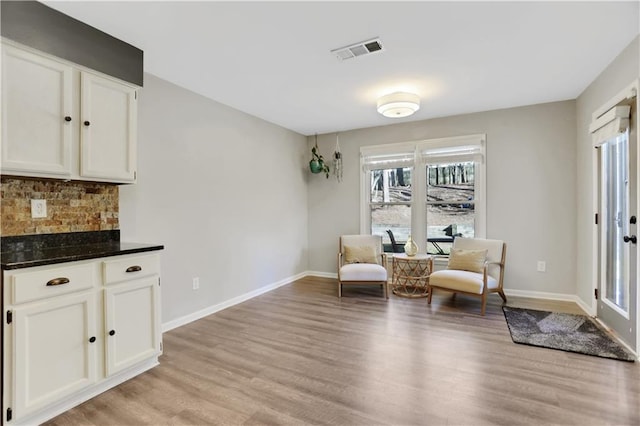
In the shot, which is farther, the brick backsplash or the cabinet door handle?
the brick backsplash

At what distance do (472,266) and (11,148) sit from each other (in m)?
4.41

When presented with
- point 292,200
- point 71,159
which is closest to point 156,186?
point 71,159

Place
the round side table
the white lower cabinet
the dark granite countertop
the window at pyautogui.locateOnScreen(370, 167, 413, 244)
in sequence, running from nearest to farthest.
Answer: the white lower cabinet → the dark granite countertop → the round side table → the window at pyautogui.locateOnScreen(370, 167, 413, 244)

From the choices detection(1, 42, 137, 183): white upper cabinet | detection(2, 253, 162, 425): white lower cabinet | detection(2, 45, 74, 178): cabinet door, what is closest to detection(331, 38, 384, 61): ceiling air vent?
detection(1, 42, 137, 183): white upper cabinet

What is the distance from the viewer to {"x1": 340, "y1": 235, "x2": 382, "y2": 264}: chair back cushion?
4.70 metres

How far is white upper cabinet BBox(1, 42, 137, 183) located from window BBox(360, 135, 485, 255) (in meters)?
3.57

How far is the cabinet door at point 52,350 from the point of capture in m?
1.72

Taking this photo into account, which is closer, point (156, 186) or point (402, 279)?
point (156, 186)

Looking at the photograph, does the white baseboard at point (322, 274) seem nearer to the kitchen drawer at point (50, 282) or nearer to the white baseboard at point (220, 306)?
the white baseboard at point (220, 306)

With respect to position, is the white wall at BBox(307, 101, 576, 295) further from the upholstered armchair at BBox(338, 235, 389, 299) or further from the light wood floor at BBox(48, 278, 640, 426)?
the upholstered armchair at BBox(338, 235, 389, 299)

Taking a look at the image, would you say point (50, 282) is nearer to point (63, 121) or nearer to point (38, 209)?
point (38, 209)

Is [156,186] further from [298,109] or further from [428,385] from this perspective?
[428,385]

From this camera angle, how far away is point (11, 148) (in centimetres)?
192

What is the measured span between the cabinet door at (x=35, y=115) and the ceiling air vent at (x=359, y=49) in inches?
78.1
